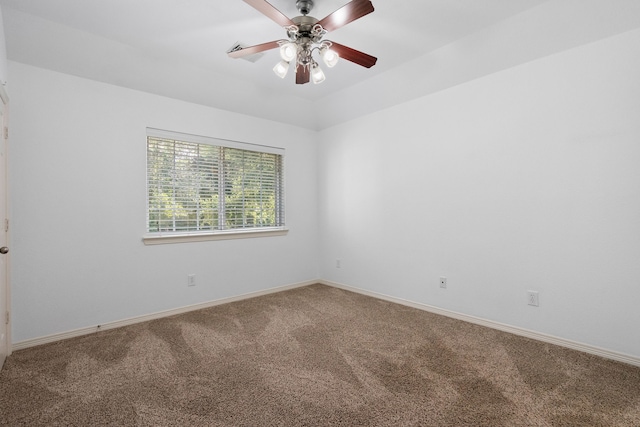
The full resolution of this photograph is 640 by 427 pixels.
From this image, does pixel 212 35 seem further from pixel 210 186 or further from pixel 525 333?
pixel 525 333

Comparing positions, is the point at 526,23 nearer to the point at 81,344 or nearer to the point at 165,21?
the point at 165,21

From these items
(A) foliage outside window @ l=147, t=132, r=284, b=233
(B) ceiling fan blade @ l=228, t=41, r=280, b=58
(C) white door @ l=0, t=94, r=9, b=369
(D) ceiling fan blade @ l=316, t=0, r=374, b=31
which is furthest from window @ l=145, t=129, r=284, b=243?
(D) ceiling fan blade @ l=316, t=0, r=374, b=31

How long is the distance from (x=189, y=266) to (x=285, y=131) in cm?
226

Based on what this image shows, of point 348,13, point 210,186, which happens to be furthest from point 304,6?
Answer: point 210,186

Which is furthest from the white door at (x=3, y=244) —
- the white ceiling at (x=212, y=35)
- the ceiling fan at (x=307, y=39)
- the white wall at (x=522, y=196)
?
the white wall at (x=522, y=196)

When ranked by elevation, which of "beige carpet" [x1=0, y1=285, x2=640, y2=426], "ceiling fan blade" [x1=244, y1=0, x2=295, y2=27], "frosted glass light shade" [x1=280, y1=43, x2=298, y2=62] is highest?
"ceiling fan blade" [x1=244, y1=0, x2=295, y2=27]

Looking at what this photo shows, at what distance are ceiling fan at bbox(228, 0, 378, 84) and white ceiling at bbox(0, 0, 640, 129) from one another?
12.0 inches

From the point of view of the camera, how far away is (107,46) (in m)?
2.62

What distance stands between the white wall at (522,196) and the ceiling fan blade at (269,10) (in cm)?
203

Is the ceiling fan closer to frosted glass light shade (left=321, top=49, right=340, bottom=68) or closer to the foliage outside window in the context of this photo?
frosted glass light shade (left=321, top=49, right=340, bottom=68)

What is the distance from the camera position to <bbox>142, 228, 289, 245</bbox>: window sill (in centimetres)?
323

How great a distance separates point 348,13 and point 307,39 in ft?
1.37

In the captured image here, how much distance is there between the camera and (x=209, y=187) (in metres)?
3.72

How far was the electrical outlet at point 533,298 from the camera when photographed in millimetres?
2607
